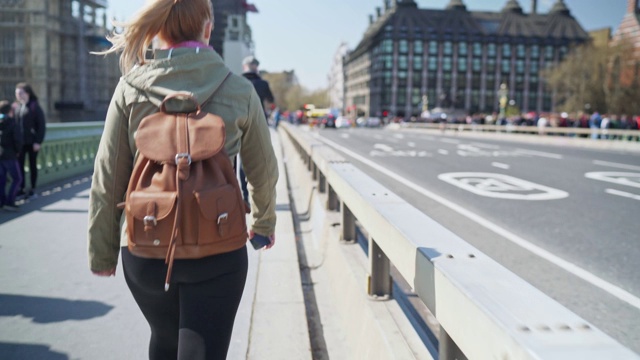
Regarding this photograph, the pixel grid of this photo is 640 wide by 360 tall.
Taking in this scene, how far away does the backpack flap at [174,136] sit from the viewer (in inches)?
77.0

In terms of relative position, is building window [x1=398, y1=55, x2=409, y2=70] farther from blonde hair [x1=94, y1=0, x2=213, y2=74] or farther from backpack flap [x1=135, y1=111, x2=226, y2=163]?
backpack flap [x1=135, y1=111, x2=226, y2=163]

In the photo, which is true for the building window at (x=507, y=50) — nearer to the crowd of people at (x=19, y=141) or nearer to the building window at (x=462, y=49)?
the building window at (x=462, y=49)

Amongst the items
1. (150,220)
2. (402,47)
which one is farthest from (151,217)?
(402,47)

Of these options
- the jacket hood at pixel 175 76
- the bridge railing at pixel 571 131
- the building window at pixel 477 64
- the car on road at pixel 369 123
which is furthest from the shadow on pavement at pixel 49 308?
the building window at pixel 477 64

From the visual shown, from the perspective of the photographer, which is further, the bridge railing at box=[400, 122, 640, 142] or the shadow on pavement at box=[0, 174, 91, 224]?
the bridge railing at box=[400, 122, 640, 142]

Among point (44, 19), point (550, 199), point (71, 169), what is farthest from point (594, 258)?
point (44, 19)

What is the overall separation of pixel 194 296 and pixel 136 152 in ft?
1.83

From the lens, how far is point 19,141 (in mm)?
9586

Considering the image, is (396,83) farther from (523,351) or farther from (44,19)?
(523,351)

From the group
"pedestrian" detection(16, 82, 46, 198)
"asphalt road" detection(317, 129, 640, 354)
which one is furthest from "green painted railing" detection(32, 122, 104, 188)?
"asphalt road" detection(317, 129, 640, 354)

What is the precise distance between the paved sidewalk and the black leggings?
1523mm

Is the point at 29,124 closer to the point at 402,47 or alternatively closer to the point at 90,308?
the point at 90,308

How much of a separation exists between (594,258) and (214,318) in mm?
4977

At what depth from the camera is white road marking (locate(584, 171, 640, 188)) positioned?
12.2m
